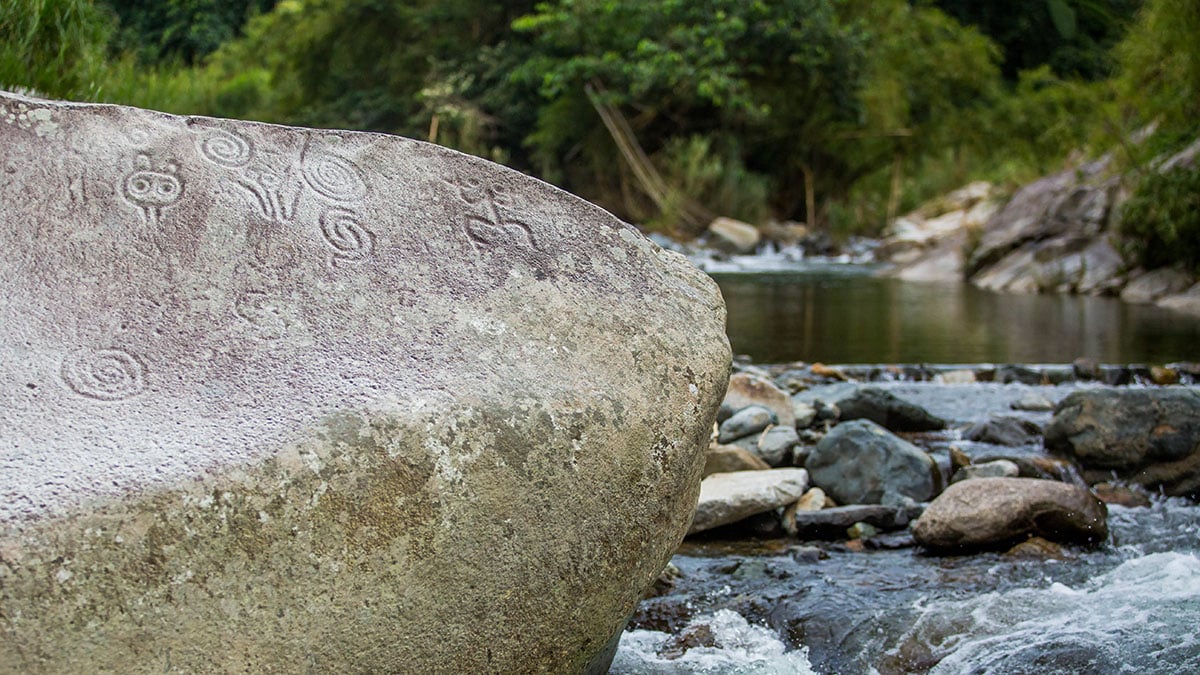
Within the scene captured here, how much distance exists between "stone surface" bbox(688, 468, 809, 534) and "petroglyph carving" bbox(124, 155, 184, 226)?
7.66 ft

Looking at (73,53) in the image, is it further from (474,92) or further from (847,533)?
(474,92)

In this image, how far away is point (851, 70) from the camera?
71.0 feet

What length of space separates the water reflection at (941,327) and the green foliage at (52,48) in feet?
15.8

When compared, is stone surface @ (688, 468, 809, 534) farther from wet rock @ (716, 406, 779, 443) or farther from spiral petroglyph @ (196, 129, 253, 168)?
spiral petroglyph @ (196, 129, 253, 168)

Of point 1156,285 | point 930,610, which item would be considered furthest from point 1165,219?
point 930,610

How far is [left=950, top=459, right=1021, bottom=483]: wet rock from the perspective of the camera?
16.3ft

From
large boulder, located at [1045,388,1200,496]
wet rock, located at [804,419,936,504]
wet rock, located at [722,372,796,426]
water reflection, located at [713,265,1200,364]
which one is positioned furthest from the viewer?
water reflection, located at [713,265,1200,364]

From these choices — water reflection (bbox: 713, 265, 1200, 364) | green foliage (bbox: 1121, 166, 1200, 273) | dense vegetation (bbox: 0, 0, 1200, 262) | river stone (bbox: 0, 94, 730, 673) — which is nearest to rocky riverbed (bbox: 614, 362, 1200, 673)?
river stone (bbox: 0, 94, 730, 673)

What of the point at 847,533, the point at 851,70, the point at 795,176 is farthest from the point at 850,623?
the point at 795,176

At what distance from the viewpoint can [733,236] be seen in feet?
65.2

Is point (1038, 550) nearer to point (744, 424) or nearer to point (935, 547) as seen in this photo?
point (935, 547)

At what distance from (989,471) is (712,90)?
15.7 m

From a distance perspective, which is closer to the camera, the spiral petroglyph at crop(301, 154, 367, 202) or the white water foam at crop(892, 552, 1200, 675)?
the spiral petroglyph at crop(301, 154, 367, 202)

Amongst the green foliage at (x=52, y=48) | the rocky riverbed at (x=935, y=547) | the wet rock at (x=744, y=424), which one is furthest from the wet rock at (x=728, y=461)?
the green foliage at (x=52, y=48)
